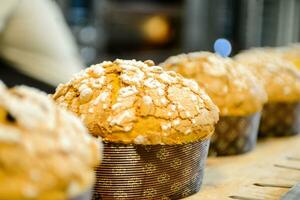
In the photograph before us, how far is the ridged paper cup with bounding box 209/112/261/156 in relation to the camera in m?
2.12

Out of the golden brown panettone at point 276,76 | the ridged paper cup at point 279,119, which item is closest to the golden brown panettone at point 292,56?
the golden brown panettone at point 276,76

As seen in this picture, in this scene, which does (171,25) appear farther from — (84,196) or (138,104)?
(84,196)

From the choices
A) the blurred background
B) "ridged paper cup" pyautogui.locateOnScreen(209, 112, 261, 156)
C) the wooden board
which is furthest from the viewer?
the blurred background

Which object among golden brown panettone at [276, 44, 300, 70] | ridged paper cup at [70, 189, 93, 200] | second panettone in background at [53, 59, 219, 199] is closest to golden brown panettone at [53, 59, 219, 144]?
second panettone in background at [53, 59, 219, 199]

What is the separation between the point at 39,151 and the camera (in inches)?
39.4

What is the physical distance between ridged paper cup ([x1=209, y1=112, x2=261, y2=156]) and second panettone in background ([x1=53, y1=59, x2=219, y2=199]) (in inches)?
16.8

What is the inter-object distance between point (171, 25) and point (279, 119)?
172 inches

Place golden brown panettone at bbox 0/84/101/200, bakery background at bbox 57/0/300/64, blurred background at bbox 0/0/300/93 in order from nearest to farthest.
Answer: golden brown panettone at bbox 0/84/101/200 → blurred background at bbox 0/0/300/93 → bakery background at bbox 57/0/300/64

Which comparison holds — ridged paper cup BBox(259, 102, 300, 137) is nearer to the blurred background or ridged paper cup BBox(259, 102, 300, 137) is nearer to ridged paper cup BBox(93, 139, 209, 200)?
ridged paper cup BBox(93, 139, 209, 200)

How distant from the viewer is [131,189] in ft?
5.00

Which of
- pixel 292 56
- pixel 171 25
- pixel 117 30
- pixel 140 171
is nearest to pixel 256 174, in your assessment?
pixel 140 171

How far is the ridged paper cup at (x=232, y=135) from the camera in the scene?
2121 mm

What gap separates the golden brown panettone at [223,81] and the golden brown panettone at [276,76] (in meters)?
0.26

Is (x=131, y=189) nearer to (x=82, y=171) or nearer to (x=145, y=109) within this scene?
(x=145, y=109)
